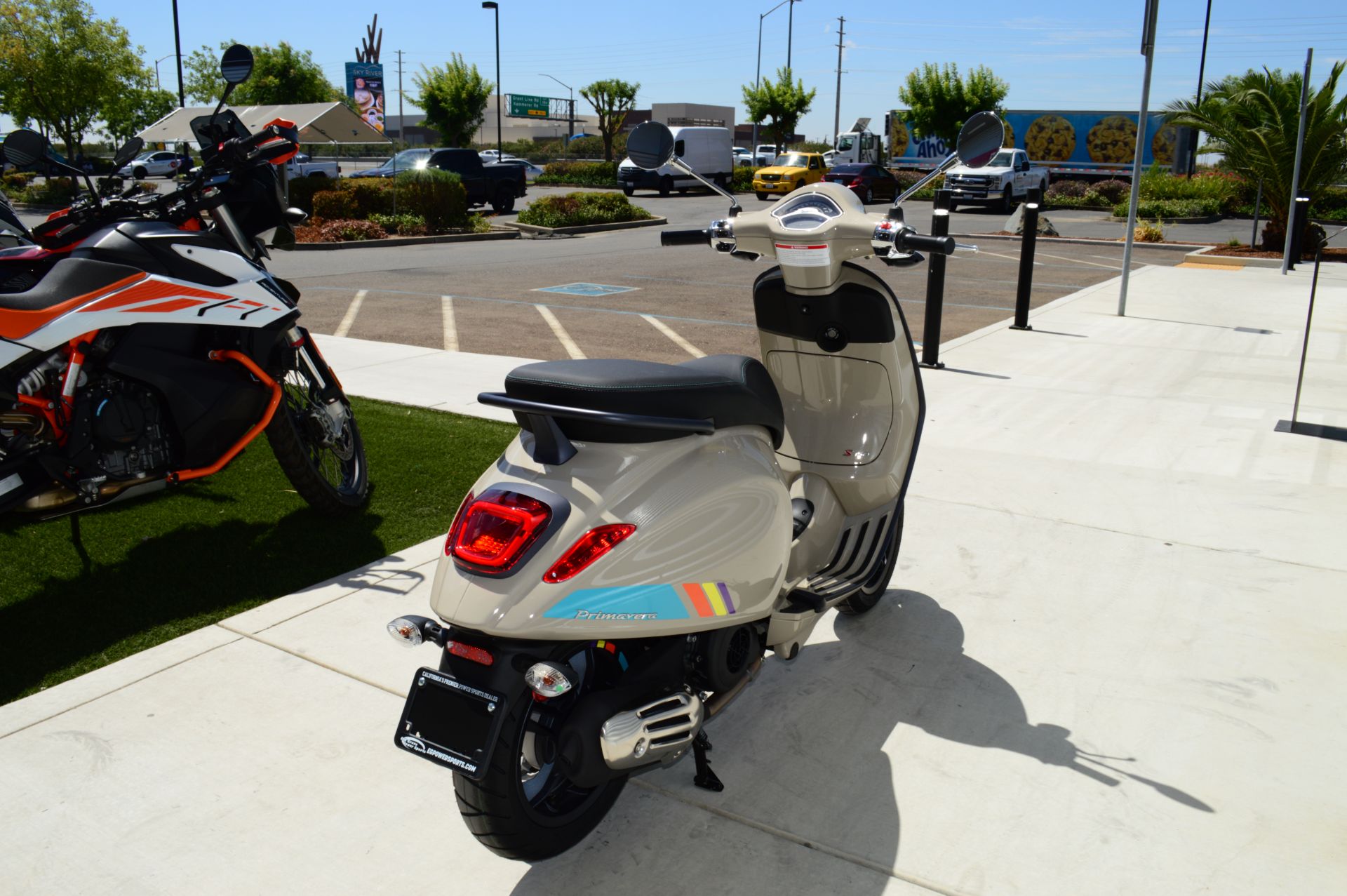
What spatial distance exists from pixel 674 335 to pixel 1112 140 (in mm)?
33805

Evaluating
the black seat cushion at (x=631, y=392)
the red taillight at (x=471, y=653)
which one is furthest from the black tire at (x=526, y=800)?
the black seat cushion at (x=631, y=392)

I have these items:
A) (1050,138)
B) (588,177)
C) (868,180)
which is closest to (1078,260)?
(868,180)

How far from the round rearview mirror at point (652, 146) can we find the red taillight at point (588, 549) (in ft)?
6.48

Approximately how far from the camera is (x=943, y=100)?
1864 inches

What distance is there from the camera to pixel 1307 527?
4.68 meters

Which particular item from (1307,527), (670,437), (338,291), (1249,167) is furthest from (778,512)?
(1249,167)

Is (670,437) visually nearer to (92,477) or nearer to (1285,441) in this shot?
(92,477)

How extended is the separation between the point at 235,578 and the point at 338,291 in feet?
29.5

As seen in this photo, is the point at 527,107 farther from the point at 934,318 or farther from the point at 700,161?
the point at 934,318

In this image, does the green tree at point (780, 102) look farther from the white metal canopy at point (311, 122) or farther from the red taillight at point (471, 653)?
the red taillight at point (471, 653)

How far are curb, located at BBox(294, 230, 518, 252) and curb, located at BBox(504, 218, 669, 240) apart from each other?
0.81 feet

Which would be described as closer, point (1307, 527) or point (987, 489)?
point (1307, 527)

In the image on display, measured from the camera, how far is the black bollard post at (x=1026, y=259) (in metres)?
A: 9.43

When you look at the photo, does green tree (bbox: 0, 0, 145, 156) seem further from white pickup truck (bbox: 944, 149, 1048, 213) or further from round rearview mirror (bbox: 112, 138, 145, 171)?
round rearview mirror (bbox: 112, 138, 145, 171)
